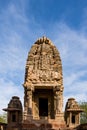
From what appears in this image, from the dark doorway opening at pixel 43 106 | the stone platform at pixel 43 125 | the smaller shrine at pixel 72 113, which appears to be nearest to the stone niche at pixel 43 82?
the dark doorway opening at pixel 43 106

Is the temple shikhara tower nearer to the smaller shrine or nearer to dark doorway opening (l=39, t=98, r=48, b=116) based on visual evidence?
the smaller shrine

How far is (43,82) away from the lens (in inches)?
778

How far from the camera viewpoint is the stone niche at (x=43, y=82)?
63.3 ft

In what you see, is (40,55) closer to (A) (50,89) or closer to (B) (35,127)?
(A) (50,89)

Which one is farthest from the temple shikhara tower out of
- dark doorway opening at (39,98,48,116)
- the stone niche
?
dark doorway opening at (39,98,48,116)

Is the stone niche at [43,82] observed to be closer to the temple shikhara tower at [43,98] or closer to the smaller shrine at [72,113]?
the temple shikhara tower at [43,98]

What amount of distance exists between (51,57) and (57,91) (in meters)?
3.17

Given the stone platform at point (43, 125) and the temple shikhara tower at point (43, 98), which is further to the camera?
the temple shikhara tower at point (43, 98)

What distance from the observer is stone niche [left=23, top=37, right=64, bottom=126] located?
63.3ft

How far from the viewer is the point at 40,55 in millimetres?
21219

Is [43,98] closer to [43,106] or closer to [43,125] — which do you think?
[43,106]

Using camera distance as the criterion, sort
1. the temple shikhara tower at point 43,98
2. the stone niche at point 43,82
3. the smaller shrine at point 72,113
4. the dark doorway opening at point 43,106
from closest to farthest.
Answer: the temple shikhara tower at point 43,98
the smaller shrine at point 72,113
the stone niche at point 43,82
the dark doorway opening at point 43,106

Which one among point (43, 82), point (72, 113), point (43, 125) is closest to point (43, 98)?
point (43, 82)

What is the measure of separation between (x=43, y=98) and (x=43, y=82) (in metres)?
2.27
